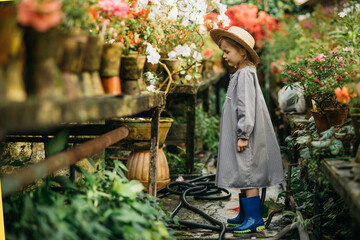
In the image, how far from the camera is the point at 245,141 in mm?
3365

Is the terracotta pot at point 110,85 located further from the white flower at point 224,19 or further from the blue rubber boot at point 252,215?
the white flower at point 224,19

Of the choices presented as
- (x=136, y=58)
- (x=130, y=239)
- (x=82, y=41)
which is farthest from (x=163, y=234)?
(x=82, y=41)

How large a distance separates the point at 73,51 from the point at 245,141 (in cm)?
208

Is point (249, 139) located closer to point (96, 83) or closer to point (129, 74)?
point (129, 74)

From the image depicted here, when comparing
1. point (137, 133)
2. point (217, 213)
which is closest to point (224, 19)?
point (137, 133)

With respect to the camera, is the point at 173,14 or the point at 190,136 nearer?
the point at 173,14

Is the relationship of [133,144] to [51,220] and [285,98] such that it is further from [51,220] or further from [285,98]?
[51,220]

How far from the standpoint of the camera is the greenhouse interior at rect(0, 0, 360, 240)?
1.42 metres

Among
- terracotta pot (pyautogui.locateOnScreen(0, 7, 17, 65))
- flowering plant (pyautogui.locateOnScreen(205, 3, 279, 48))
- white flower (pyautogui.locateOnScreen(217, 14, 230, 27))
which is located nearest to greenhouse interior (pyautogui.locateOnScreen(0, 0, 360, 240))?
terracotta pot (pyautogui.locateOnScreen(0, 7, 17, 65))

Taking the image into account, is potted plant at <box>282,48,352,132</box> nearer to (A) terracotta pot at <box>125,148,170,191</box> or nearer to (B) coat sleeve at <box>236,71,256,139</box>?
(B) coat sleeve at <box>236,71,256,139</box>

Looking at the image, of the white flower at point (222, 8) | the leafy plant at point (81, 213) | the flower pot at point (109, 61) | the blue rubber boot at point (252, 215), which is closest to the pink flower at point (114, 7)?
the flower pot at point (109, 61)

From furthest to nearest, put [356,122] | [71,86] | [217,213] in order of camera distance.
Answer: [217,213], [356,122], [71,86]

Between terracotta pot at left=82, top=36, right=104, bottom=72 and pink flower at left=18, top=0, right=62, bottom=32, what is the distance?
0.34 meters

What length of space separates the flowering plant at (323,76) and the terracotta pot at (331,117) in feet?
0.18
